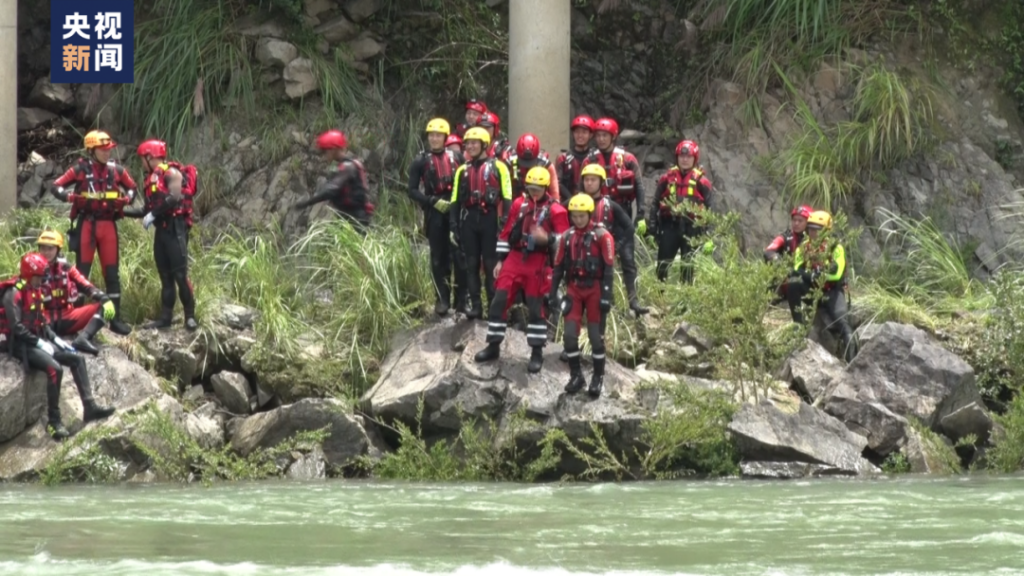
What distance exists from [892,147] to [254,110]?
674 centimetres

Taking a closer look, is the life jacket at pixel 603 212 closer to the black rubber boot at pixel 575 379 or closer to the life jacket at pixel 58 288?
the black rubber boot at pixel 575 379

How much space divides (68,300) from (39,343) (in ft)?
1.74

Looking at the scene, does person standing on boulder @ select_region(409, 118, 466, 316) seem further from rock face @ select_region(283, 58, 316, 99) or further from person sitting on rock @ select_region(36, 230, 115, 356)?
rock face @ select_region(283, 58, 316, 99)

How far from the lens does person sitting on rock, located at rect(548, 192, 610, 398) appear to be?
13820 millimetres

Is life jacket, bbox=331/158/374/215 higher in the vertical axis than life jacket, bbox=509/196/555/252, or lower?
higher

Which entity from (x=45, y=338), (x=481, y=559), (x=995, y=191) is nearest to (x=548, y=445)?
(x=481, y=559)

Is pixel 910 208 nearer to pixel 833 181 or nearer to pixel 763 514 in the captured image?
pixel 833 181

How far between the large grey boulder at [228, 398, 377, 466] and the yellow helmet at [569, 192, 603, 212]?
2421 mm

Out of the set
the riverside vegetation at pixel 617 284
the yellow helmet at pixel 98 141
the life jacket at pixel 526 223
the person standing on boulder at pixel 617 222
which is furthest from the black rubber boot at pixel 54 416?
the person standing on boulder at pixel 617 222

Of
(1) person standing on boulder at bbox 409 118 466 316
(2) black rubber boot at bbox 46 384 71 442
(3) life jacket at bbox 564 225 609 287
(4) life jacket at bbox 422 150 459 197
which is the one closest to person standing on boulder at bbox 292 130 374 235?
(1) person standing on boulder at bbox 409 118 466 316

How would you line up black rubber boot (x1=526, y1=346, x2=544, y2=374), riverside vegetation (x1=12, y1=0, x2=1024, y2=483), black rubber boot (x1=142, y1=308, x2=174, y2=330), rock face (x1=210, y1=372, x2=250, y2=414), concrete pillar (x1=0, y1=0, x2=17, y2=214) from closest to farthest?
riverside vegetation (x1=12, y1=0, x2=1024, y2=483), black rubber boot (x1=526, y1=346, x2=544, y2=374), rock face (x1=210, y1=372, x2=250, y2=414), black rubber boot (x1=142, y1=308, x2=174, y2=330), concrete pillar (x1=0, y1=0, x2=17, y2=214)

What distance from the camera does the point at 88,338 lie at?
14391mm

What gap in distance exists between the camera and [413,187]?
48.9ft

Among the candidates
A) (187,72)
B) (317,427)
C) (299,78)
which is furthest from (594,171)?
(187,72)
